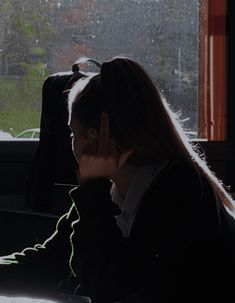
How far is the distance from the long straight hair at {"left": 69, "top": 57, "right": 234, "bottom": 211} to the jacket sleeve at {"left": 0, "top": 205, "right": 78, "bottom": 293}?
0.31 meters

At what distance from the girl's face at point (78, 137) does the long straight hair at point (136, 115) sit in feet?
0.06

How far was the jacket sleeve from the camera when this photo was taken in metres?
1.38

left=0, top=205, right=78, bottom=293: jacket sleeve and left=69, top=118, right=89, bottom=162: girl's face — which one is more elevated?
left=69, top=118, right=89, bottom=162: girl's face

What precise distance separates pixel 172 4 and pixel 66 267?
211 centimetres

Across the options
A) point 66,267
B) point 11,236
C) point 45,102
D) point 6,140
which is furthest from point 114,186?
point 6,140

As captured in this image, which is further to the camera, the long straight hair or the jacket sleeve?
the jacket sleeve

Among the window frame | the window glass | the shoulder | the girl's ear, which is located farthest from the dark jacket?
the window frame

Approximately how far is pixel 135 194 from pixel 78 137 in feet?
0.55

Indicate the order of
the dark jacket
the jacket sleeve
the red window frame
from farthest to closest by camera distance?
the red window frame → the jacket sleeve → the dark jacket

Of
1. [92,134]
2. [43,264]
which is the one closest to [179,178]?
[92,134]

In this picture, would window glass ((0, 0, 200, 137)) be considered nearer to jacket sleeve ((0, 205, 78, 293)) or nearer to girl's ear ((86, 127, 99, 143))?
jacket sleeve ((0, 205, 78, 293))

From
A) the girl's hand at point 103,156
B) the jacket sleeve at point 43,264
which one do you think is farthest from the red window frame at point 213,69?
the girl's hand at point 103,156

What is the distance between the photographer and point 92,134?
1243 mm

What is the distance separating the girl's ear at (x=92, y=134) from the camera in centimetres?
124
